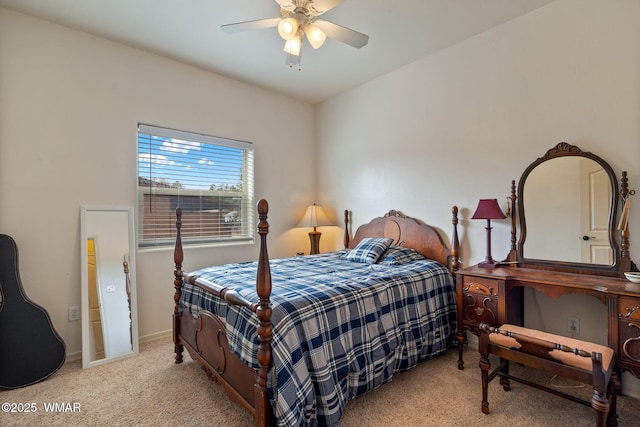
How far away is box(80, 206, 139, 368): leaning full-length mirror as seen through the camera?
2.49m

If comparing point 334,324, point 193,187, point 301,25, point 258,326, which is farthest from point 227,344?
point 301,25

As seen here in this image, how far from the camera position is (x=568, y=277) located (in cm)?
205

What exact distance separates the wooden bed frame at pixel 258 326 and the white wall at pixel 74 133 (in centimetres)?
87

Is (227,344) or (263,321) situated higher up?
(263,321)

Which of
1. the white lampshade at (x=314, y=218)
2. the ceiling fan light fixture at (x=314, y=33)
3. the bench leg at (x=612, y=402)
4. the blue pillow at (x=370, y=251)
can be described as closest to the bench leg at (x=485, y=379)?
the bench leg at (x=612, y=402)

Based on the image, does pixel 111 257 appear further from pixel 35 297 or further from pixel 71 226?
pixel 35 297

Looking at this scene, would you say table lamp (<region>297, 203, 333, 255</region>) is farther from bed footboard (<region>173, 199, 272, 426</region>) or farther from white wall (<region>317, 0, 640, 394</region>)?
bed footboard (<region>173, 199, 272, 426</region>)

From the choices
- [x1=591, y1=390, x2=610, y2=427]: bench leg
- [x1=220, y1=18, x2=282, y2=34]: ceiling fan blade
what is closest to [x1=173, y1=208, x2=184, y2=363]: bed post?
[x1=220, y1=18, x2=282, y2=34]: ceiling fan blade

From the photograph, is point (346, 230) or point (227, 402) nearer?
point (227, 402)

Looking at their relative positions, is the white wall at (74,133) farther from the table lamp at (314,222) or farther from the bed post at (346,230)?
the bed post at (346,230)

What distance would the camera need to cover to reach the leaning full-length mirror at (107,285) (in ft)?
8.16

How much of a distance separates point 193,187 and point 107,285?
122 centimetres

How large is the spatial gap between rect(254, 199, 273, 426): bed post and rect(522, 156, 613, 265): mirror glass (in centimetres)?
218

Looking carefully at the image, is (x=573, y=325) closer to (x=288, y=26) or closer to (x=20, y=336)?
(x=288, y=26)
